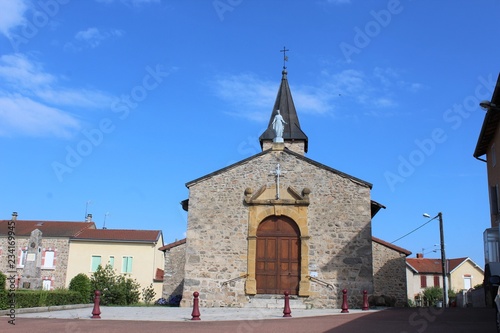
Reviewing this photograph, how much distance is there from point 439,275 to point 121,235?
31077 mm

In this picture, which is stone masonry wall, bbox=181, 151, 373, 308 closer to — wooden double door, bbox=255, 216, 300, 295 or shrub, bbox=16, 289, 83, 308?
wooden double door, bbox=255, 216, 300, 295

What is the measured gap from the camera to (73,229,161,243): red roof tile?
36.2 meters

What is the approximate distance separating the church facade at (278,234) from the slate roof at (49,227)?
826 inches

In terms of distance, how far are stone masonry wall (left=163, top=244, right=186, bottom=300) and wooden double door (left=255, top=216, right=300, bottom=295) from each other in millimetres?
5586

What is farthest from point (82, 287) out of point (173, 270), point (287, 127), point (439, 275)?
point (439, 275)

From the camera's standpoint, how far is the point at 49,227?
37.8 m

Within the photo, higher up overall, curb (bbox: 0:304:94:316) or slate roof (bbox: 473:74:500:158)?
slate roof (bbox: 473:74:500:158)

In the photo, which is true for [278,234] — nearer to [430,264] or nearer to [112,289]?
[112,289]

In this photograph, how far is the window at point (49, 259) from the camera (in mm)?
35375

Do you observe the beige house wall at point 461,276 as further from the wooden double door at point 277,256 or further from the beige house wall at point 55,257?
the beige house wall at point 55,257

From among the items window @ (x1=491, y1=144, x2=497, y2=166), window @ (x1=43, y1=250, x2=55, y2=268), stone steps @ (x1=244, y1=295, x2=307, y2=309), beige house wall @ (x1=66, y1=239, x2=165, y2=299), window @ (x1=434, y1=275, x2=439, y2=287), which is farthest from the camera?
window @ (x1=434, y1=275, x2=439, y2=287)

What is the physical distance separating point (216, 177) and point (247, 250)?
327cm

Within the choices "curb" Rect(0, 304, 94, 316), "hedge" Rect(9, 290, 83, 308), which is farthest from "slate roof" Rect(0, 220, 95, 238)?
"curb" Rect(0, 304, 94, 316)

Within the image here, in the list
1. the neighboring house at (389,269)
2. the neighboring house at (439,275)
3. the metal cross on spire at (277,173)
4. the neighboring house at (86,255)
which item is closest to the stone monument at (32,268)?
the metal cross on spire at (277,173)
